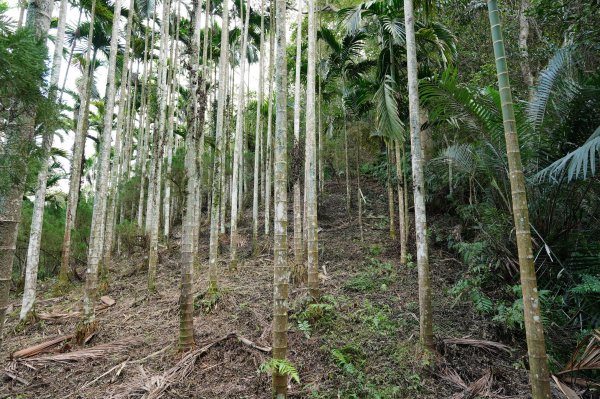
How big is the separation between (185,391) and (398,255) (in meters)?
6.32

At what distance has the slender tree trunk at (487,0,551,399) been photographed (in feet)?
8.85

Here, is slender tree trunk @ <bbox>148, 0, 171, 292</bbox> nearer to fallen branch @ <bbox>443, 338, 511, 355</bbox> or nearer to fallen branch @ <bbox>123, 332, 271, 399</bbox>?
fallen branch @ <bbox>123, 332, 271, 399</bbox>

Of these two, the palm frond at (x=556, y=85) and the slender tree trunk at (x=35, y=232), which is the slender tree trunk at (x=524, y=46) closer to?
the palm frond at (x=556, y=85)

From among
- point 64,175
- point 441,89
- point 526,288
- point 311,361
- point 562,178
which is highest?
point 64,175

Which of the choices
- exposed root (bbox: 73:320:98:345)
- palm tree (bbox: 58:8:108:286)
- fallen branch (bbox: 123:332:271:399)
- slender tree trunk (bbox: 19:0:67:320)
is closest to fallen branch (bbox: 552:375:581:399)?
fallen branch (bbox: 123:332:271:399)

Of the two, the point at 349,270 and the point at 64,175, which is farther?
the point at 64,175

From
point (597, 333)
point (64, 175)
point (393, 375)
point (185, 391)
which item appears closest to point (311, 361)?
point (393, 375)

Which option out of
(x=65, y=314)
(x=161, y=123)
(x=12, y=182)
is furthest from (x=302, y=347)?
(x=65, y=314)

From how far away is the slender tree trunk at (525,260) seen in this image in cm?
270

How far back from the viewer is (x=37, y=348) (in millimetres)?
5566

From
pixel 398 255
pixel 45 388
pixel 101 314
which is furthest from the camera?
pixel 398 255

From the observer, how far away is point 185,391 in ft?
13.5

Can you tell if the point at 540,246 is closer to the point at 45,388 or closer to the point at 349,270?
the point at 349,270

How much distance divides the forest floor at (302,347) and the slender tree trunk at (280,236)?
0.80 m
